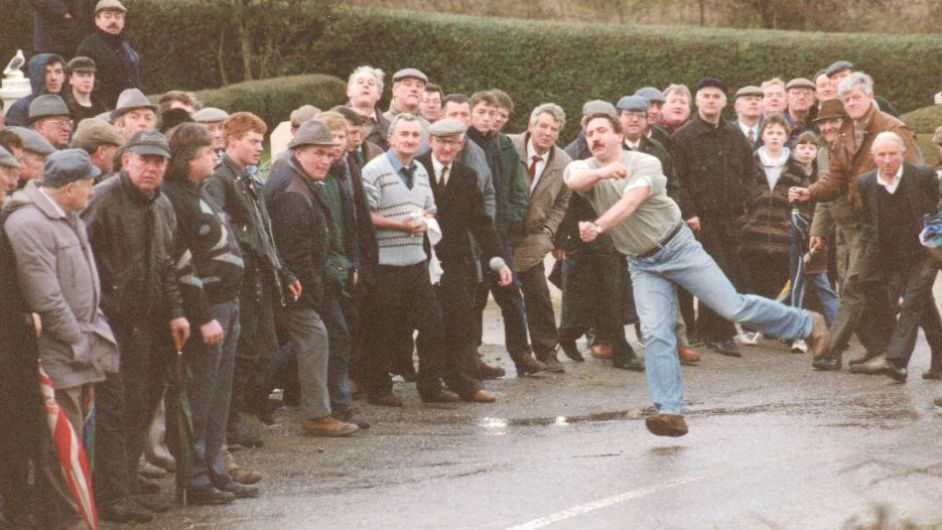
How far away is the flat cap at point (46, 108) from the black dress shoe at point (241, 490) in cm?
334

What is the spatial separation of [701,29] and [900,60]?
118 inches

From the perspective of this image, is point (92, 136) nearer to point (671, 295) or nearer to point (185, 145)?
point (185, 145)

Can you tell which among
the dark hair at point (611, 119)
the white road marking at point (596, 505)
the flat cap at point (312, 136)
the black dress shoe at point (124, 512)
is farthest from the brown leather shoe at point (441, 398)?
the black dress shoe at point (124, 512)

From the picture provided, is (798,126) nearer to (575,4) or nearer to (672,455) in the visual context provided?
(672,455)

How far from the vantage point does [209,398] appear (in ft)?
33.6

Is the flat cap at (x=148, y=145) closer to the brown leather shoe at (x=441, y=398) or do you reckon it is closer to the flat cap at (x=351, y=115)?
the flat cap at (x=351, y=115)

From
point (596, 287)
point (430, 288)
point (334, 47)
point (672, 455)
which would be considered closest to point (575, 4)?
point (334, 47)

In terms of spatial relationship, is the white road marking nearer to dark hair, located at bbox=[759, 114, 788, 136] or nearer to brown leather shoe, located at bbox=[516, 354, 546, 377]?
brown leather shoe, located at bbox=[516, 354, 546, 377]

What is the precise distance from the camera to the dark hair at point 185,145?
33.4 feet

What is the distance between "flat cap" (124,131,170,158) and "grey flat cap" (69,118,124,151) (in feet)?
4.14

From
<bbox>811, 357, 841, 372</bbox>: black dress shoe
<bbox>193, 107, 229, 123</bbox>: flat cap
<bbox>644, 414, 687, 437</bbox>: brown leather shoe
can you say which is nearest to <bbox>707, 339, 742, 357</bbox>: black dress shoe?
<bbox>811, 357, 841, 372</bbox>: black dress shoe

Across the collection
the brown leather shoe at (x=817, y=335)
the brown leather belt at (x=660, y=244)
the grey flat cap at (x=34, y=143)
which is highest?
the grey flat cap at (x=34, y=143)

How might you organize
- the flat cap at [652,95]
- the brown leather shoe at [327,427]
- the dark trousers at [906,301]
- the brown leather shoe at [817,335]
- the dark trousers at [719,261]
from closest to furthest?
1. the brown leather shoe at [327,427]
2. the brown leather shoe at [817,335]
3. the dark trousers at [906,301]
4. the dark trousers at [719,261]
5. the flat cap at [652,95]

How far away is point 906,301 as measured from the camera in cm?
1430
